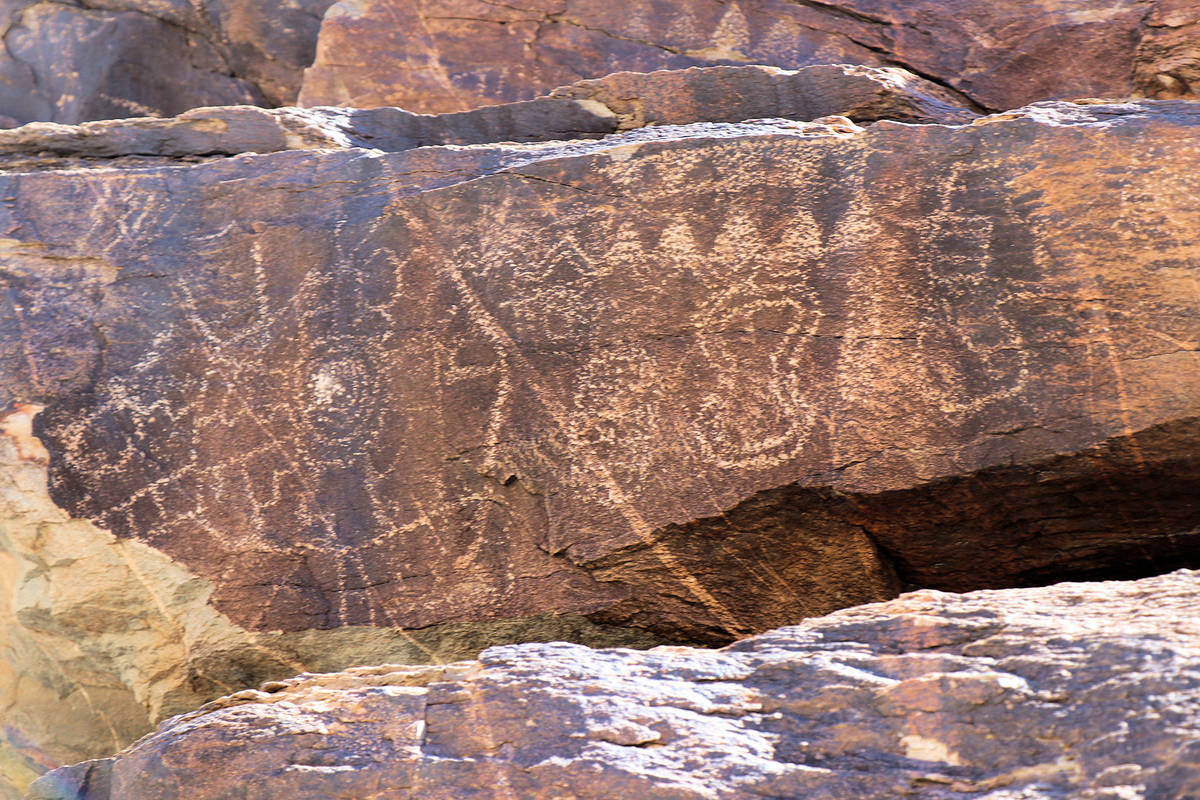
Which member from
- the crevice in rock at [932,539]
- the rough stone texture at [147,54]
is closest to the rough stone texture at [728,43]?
the rough stone texture at [147,54]

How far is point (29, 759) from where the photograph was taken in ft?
10.7

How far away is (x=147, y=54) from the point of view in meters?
5.75

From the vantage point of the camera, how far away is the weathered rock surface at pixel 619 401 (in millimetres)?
2730

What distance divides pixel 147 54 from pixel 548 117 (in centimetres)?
288

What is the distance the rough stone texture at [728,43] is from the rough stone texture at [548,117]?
911 mm

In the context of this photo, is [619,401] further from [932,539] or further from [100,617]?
[100,617]

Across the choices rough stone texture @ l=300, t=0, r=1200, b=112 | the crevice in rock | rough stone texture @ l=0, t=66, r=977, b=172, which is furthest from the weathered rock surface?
rough stone texture @ l=300, t=0, r=1200, b=112

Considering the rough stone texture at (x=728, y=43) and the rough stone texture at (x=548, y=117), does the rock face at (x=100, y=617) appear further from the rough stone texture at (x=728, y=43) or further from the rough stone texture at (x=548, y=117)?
the rough stone texture at (x=728, y=43)

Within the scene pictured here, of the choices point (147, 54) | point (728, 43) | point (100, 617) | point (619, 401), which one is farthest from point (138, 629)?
point (147, 54)

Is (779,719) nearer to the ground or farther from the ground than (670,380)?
nearer to the ground

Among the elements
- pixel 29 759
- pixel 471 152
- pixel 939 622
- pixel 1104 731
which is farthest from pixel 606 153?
pixel 29 759

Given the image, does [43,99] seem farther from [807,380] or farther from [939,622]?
[939,622]

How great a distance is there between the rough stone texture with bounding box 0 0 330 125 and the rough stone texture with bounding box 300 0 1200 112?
0.66m

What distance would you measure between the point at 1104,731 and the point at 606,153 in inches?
75.9
